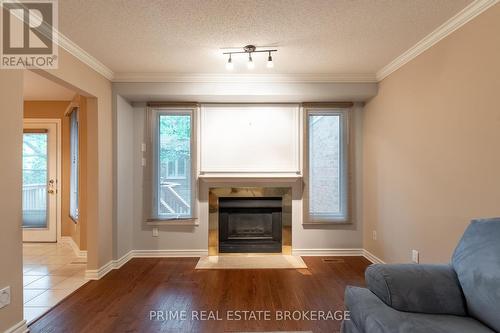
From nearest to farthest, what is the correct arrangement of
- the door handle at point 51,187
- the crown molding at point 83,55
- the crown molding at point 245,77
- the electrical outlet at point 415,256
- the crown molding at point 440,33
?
the crown molding at point 440,33 < the crown molding at point 83,55 < the electrical outlet at point 415,256 < the crown molding at point 245,77 < the door handle at point 51,187

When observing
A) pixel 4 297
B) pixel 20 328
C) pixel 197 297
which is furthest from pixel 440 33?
pixel 20 328

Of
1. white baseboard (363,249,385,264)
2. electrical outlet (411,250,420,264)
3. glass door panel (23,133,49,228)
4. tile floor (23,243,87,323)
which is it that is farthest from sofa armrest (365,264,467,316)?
glass door panel (23,133,49,228)

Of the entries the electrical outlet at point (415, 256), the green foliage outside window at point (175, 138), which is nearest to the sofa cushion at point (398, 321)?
the electrical outlet at point (415, 256)

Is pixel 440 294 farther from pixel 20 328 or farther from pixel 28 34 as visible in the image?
pixel 28 34

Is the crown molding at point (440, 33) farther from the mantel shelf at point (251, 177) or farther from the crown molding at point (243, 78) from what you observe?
the mantel shelf at point (251, 177)

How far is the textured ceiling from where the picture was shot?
2.10 meters

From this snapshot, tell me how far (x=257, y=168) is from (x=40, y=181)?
3.84 metres

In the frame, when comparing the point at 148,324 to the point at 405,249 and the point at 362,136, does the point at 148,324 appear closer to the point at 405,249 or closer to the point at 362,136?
the point at 405,249

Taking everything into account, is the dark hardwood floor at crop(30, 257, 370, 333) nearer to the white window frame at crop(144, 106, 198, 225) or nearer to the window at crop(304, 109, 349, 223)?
the white window frame at crop(144, 106, 198, 225)

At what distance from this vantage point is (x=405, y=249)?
9.86ft

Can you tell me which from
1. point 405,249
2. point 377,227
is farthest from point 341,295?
point 377,227

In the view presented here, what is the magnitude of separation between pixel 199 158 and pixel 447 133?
2.92 meters

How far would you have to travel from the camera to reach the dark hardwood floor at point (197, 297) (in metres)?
2.22

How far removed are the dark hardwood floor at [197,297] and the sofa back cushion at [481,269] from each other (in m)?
1.04
